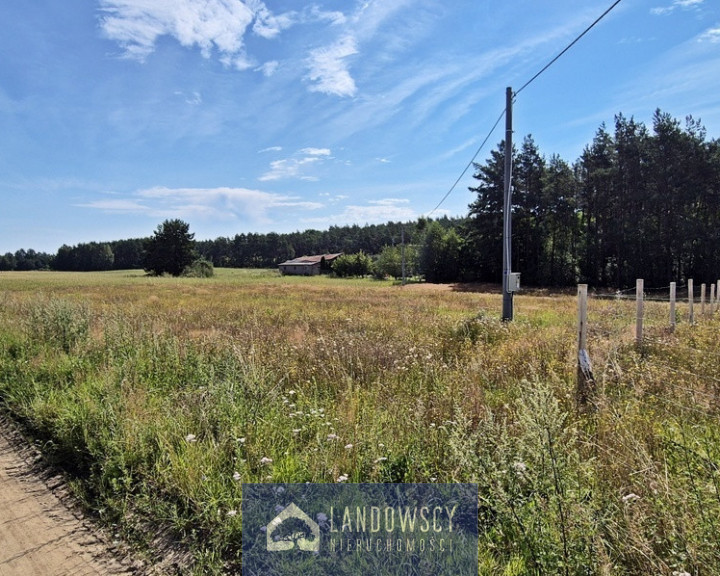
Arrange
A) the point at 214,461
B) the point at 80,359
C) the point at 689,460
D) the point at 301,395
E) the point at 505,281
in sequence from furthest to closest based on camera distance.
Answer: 1. the point at 505,281
2. the point at 80,359
3. the point at 301,395
4. the point at 214,461
5. the point at 689,460

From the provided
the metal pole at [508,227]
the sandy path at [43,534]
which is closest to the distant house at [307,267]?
the metal pole at [508,227]

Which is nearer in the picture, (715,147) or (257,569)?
(257,569)

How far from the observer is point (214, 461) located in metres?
3.10

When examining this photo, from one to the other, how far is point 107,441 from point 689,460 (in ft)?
15.8

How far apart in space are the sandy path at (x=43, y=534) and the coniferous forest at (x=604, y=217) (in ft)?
151

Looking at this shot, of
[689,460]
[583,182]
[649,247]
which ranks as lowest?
[689,460]

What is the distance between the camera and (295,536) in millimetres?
2381

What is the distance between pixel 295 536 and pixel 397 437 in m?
1.29

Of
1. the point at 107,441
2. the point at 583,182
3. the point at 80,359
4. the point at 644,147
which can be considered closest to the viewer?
the point at 107,441

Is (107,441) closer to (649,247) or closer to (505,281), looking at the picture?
(505,281)

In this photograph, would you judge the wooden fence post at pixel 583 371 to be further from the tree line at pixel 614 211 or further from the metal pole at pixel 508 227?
the tree line at pixel 614 211

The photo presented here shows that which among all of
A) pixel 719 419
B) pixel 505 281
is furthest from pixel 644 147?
pixel 719 419

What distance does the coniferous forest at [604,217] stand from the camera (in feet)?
117

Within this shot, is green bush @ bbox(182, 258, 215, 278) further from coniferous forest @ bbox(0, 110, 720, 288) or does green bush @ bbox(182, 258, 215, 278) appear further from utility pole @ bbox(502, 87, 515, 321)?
utility pole @ bbox(502, 87, 515, 321)
